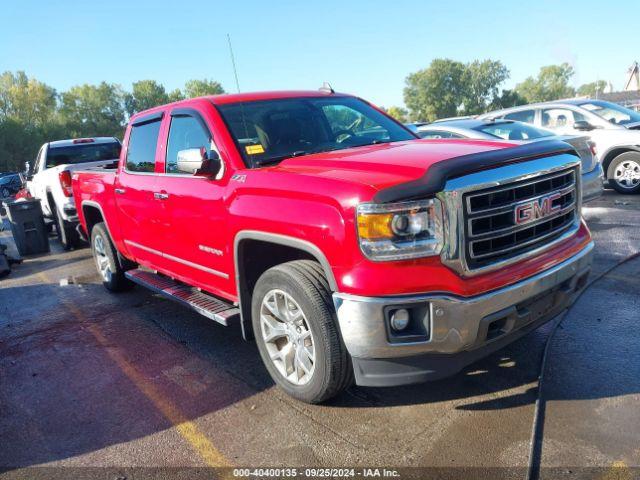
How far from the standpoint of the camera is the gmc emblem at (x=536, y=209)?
2.90m

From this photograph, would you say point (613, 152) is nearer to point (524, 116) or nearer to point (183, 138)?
point (524, 116)

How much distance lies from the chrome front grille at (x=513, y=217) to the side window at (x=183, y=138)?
2.06 metres

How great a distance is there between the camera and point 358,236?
8.52 ft

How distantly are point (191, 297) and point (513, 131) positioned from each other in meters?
5.93

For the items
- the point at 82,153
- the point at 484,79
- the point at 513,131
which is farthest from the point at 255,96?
the point at 484,79

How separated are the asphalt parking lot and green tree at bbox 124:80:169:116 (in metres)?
108

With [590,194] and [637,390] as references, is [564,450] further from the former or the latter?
[590,194]

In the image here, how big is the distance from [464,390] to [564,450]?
2.46ft

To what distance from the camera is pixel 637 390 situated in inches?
121

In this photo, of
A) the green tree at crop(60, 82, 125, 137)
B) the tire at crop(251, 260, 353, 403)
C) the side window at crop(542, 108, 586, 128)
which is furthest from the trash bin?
the green tree at crop(60, 82, 125, 137)

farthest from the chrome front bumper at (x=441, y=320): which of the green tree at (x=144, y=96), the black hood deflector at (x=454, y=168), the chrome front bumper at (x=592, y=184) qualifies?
the green tree at (x=144, y=96)

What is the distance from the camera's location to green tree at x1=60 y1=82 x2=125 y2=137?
90.4m

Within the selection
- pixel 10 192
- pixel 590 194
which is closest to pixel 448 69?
pixel 10 192

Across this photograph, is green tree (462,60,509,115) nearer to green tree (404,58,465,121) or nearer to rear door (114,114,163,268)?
green tree (404,58,465,121)
